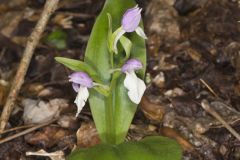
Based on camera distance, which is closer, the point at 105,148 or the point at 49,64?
the point at 105,148

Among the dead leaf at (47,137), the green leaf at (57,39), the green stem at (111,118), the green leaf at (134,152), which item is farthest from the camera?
the green leaf at (57,39)

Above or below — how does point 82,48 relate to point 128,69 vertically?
below

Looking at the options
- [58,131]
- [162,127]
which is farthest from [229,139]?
[58,131]

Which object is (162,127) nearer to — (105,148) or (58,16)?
(105,148)

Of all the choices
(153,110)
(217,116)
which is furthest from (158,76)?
(217,116)

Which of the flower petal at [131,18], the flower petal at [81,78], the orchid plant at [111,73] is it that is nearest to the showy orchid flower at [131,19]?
the flower petal at [131,18]

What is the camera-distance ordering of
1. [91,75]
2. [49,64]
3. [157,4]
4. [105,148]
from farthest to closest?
[157,4]
[49,64]
[91,75]
[105,148]

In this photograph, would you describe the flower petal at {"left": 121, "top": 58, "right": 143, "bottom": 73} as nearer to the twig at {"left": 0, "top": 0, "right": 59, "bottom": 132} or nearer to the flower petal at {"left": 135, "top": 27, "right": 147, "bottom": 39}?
the flower petal at {"left": 135, "top": 27, "right": 147, "bottom": 39}

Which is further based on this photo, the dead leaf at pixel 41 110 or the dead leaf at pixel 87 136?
the dead leaf at pixel 41 110

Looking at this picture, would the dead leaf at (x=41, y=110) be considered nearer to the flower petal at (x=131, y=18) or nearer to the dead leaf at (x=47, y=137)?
the dead leaf at (x=47, y=137)
